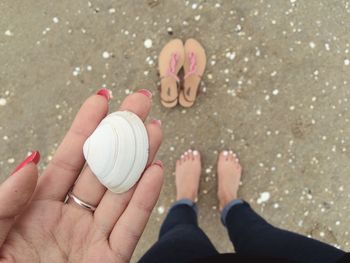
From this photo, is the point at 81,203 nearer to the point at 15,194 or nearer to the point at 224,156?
the point at 15,194

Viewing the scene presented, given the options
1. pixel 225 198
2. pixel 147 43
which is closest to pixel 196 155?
pixel 225 198

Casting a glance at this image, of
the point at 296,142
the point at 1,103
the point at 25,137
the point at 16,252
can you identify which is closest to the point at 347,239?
the point at 296,142

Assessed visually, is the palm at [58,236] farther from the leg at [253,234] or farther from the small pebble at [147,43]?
the small pebble at [147,43]

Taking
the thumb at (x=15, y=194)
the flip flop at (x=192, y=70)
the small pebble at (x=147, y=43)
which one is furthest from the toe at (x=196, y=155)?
the thumb at (x=15, y=194)

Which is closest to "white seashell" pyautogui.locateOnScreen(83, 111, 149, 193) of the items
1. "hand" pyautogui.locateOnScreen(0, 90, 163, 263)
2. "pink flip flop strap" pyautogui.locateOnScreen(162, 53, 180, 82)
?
"hand" pyautogui.locateOnScreen(0, 90, 163, 263)

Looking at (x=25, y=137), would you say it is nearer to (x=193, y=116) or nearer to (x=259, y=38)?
(x=193, y=116)
